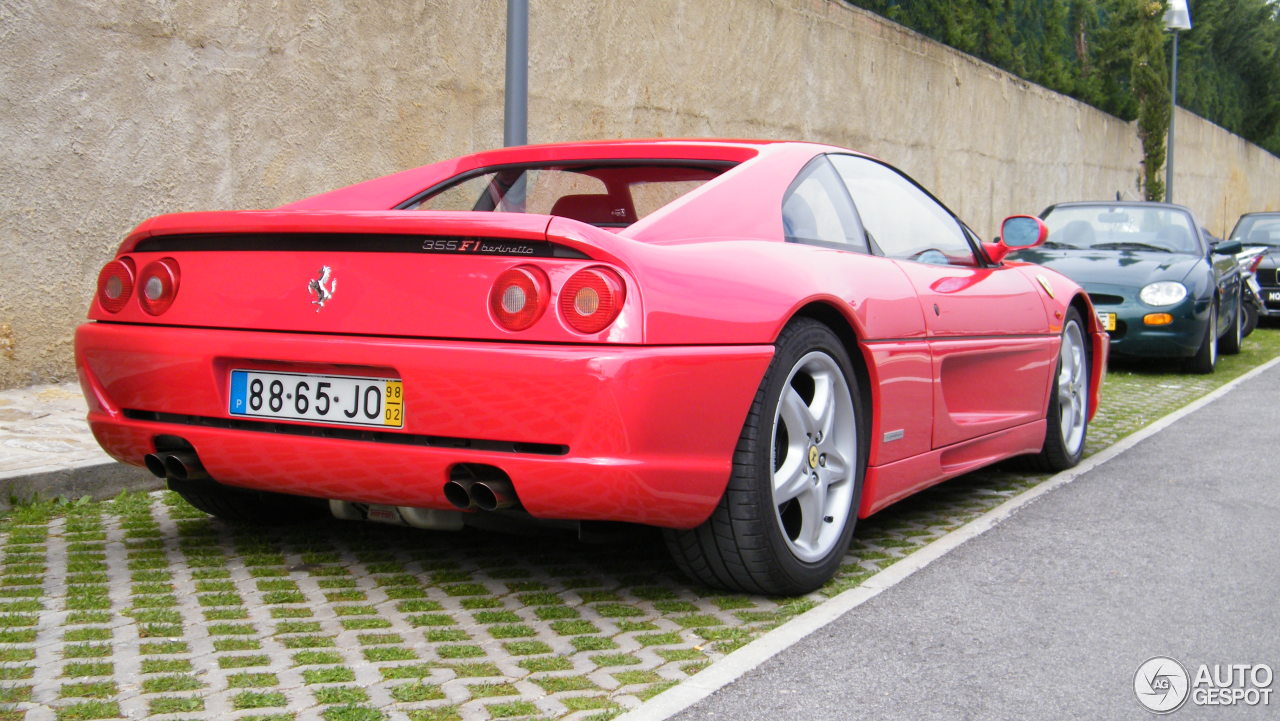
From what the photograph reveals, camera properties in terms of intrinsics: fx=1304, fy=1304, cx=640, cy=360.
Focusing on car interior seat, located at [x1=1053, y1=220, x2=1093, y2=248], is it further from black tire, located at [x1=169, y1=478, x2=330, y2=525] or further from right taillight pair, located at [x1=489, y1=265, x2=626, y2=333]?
right taillight pair, located at [x1=489, y1=265, x2=626, y2=333]

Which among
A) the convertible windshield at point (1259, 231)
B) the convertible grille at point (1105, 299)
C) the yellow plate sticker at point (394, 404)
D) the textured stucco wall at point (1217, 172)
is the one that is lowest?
the yellow plate sticker at point (394, 404)

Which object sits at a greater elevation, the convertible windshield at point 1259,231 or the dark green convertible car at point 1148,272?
the convertible windshield at point 1259,231

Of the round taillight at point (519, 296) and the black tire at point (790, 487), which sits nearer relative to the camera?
the round taillight at point (519, 296)

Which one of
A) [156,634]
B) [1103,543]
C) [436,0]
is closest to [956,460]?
[1103,543]

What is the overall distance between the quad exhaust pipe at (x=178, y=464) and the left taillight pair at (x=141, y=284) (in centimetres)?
40

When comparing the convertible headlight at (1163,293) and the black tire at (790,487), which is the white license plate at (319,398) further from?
the convertible headlight at (1163,293)

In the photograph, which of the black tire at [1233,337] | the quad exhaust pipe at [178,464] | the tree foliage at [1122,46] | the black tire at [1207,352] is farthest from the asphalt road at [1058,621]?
the tree foliage at [1122,46]

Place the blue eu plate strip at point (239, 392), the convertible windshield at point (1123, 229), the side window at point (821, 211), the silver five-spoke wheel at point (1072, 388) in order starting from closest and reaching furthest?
the blue eu plate strip at point (239, 392) < the side window at point (821, 211) < the silver five-spoke wheel at point (1072, 388) < the convertible windshield at point (1123, 229)

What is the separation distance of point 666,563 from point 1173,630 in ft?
4.88

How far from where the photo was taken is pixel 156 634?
3248mm

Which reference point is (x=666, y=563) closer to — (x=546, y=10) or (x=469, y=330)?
(x=469, y=330)

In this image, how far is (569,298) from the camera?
313 cm

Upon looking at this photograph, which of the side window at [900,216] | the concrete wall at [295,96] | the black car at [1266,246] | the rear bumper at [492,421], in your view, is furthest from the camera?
the black car at [1266,246]

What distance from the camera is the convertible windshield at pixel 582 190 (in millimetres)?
4109
